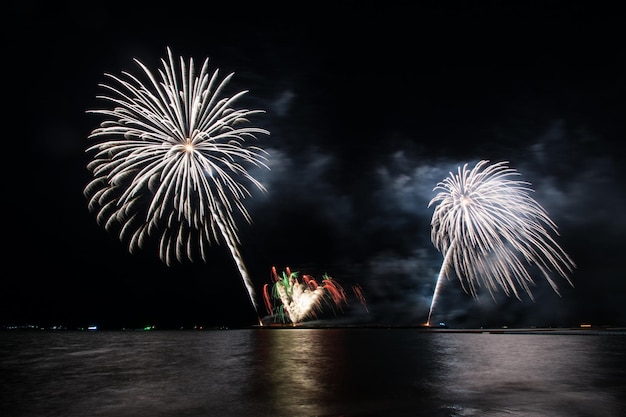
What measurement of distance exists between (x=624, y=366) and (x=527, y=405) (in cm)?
2180

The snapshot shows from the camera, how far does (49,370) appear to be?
35.2 metres

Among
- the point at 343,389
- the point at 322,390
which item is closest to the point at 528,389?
the point at 343,389

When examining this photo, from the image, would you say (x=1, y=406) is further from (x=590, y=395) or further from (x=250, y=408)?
(x=590, y=395)

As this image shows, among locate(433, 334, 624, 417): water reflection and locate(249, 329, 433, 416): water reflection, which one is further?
locate(249, 329, 433, 416): water reflection

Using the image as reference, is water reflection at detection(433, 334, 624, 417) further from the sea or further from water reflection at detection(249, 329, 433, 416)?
water reflection at detection(249, 329, 433, 416)

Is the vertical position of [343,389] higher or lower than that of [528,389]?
lower

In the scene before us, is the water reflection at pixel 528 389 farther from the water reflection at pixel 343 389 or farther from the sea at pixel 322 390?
the water reflection at pixel 343 389

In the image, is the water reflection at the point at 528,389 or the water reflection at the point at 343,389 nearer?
the water reflection at the point at 528,389

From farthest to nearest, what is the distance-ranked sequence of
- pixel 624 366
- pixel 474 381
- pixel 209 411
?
pixel 624 366 < pixel 474 381 < pixel 209 411

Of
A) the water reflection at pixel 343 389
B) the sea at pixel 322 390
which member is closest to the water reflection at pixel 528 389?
the sea at pixel 322 390

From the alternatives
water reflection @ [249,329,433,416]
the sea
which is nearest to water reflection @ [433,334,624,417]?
the sea

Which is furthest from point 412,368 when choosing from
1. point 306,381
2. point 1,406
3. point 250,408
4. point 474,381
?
point 1,406

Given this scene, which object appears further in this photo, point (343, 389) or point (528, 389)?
point (343, 389)

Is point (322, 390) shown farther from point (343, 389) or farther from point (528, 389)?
point (528, 389)
